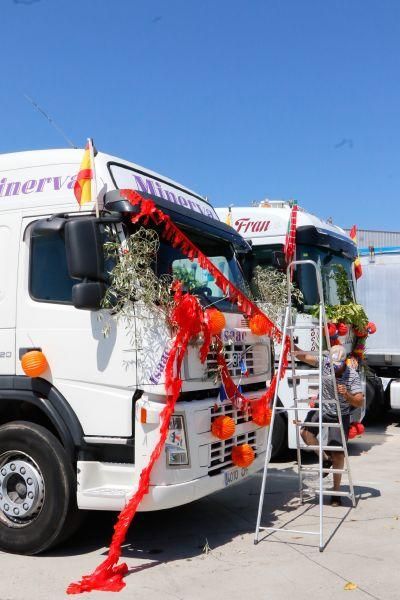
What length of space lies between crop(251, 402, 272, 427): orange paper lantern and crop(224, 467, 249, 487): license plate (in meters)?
0.46

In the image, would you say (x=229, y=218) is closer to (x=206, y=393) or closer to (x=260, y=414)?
(x=260, y=414)

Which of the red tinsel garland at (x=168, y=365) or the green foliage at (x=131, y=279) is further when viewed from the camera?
the green foliage at (x=131, y=279)

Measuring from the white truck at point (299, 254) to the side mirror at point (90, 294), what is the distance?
3890 mm

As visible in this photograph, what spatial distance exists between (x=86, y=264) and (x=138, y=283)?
0.41 metres

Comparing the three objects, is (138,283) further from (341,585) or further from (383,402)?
(383,402)

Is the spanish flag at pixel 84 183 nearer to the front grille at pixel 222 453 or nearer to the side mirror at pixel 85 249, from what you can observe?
the side mirror at pixel 85 249

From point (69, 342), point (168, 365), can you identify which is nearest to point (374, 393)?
point (168, 365)

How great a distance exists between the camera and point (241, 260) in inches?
280

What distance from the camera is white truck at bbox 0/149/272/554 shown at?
16.4 feet

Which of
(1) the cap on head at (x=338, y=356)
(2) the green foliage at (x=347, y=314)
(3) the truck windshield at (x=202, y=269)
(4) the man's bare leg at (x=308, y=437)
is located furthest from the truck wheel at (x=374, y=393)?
(3) the truck windshield at (x=202, y=269)

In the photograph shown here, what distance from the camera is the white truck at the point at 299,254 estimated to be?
336 inches

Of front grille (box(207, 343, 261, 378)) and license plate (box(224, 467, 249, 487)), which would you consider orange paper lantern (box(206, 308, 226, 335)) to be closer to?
front grille (box(207, 343, 261, 378))

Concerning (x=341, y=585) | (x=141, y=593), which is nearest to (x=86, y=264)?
(x=141, y=593)

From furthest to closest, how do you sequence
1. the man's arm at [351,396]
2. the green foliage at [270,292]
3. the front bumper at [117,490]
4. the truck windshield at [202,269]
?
1. the green foliage at [270,292]
2. the man's arm at [351,396]
3. the truck windshield at [202,269]
4. the front bumper at [117,490]
